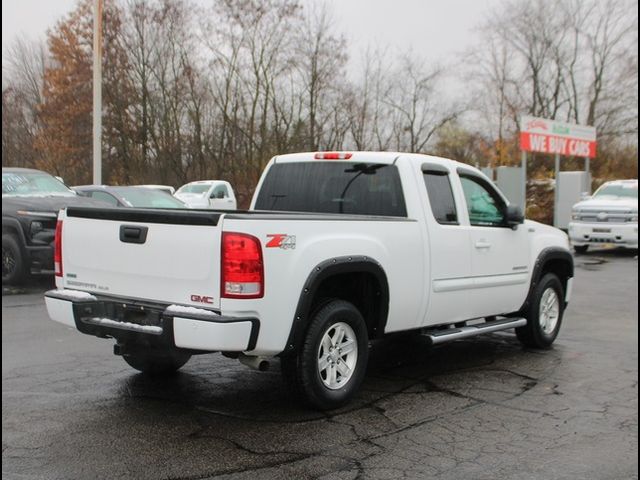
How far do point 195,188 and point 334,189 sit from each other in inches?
724

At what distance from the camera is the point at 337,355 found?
5.03 metres

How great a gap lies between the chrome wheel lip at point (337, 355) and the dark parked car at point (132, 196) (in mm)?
9183

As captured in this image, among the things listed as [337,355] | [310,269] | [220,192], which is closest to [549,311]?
[337,355]

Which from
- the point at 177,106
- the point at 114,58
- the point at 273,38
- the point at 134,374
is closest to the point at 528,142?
the point at 273,38

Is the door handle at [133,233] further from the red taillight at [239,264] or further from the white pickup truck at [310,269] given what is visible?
the red taillight at [239,264]

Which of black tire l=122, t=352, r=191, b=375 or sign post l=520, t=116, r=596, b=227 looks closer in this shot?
black tire l=122, t=352, r=191, b=375

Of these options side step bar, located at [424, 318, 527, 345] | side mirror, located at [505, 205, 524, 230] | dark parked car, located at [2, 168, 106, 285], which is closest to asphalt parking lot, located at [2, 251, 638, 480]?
side step bar, located at [424, 318, 527, 345]

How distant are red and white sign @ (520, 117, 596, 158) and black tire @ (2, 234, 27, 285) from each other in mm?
18140

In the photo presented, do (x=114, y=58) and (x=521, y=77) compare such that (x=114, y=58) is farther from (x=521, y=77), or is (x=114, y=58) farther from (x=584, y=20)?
(x=584, y=20)

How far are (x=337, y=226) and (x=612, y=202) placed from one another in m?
15.7

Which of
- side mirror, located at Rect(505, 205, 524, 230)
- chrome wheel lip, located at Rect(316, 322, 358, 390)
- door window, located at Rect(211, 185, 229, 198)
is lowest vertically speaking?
chrome wheel lip, located at Rect(316, 322, 358, 390)

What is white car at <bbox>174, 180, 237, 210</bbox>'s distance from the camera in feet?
74.7

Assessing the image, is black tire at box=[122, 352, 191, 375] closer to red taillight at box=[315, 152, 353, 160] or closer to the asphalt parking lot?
the asphalt parking lot

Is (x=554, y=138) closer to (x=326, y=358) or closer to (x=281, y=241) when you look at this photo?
(x=326, y=358)
